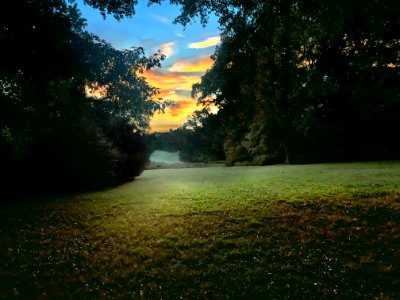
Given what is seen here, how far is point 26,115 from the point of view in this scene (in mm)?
16219

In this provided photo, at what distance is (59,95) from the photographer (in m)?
14.9

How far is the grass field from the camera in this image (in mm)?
6809

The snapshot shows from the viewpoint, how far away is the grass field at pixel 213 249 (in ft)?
22.3

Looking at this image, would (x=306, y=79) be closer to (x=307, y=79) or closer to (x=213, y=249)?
(x=307, y=79)

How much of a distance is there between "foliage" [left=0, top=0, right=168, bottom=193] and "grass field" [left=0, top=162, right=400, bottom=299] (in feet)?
16.2

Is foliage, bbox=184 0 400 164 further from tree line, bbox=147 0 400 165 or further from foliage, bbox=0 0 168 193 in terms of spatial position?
foliage, bbox=0 0 168 193

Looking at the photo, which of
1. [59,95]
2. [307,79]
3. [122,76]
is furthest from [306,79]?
[59,95]

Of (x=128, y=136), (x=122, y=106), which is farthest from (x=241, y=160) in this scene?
(x=122, y=106)

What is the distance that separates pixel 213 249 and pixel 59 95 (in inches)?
408

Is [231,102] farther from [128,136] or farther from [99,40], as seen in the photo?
[99,40]

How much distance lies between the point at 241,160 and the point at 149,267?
44220mm

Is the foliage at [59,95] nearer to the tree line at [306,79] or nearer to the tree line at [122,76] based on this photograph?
the tree line at [122,76]

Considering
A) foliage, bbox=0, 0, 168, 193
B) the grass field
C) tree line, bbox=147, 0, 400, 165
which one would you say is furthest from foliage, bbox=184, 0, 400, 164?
the grass field

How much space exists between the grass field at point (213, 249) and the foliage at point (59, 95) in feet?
16.2
